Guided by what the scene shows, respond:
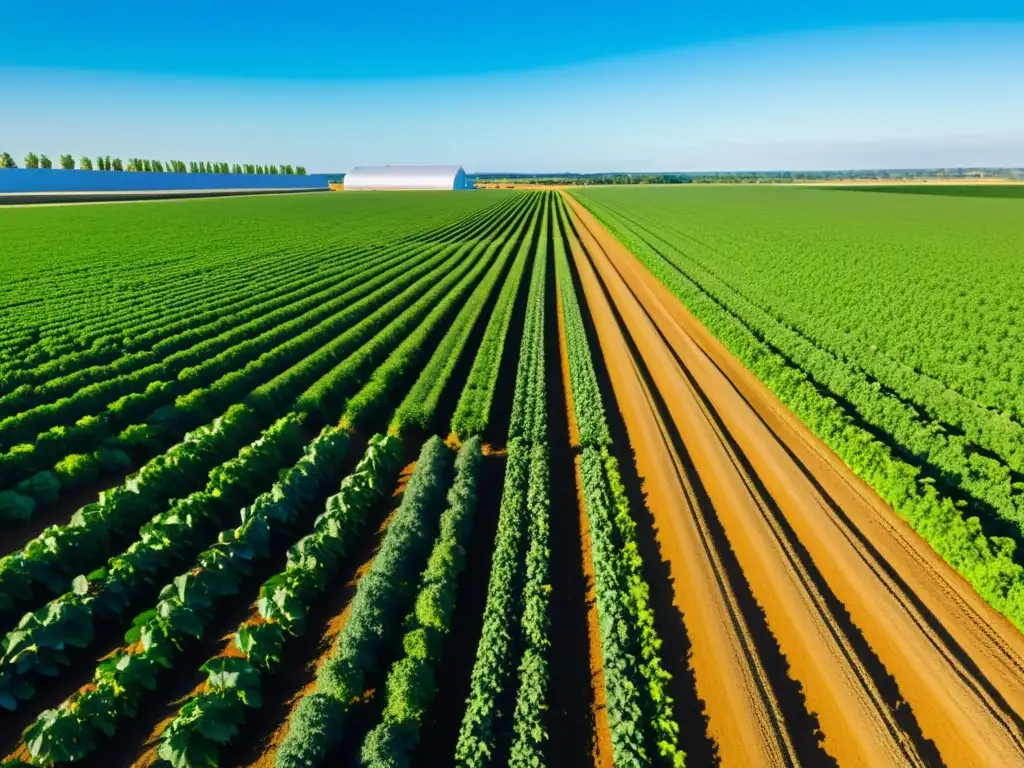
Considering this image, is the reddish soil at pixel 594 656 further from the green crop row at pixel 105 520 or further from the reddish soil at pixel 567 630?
the green crop row at pixel 105 520

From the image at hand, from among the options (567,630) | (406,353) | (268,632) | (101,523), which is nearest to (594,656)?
(567,630)

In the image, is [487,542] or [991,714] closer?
[991,714]

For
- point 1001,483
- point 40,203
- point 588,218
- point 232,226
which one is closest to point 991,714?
point 1001,483

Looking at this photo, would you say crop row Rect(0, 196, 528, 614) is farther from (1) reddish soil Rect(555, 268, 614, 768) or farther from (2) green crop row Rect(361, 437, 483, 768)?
(1) reddish soil Rect(555, 268, 614, 768)

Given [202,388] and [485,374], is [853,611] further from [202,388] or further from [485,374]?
[202,388]

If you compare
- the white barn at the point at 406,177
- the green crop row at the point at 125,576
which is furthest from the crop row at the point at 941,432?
the white barn at the point at 406,177

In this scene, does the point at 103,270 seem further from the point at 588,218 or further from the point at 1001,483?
the point at 588,218

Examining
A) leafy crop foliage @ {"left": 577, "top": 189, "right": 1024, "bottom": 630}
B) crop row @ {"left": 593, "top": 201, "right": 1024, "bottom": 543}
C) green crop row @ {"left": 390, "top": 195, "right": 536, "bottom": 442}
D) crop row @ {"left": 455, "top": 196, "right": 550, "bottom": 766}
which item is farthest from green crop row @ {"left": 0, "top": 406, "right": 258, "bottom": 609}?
crop row @ {"left": 593, "top": 201, "right": 1024, "bottom": 543}
